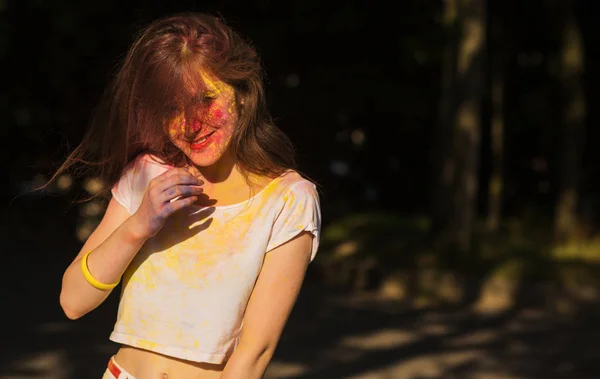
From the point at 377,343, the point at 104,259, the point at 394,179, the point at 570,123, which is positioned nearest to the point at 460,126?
the point at 570,123

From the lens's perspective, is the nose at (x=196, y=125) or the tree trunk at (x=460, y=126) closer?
the nose at (x=196, y=125)

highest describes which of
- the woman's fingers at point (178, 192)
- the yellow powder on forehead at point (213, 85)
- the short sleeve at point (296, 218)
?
the yellow powder on forehead at point (213, 85)

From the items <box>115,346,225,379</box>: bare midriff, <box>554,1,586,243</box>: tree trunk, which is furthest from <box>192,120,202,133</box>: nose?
<box>554,1,586,243</box>: tree trunk

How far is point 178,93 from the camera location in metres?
2.30

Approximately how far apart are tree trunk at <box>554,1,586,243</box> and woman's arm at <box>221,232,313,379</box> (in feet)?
44.1

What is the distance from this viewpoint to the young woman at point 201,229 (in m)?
2.28

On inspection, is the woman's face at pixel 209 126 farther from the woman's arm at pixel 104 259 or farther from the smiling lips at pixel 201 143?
the woman's arm at pixel 104 259

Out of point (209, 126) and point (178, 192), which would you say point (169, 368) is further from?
point (209, 126)

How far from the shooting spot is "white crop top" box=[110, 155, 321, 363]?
90.9 inches

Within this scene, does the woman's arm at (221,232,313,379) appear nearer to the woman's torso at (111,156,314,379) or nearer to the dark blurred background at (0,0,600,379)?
the woman's torso at (111,156,314,379)

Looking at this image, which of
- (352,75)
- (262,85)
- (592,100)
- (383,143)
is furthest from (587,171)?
(262,85)

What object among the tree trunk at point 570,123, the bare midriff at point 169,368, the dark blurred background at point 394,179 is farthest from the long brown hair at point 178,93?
the tree trunk at point 570,123

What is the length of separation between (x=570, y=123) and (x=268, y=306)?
548 inches

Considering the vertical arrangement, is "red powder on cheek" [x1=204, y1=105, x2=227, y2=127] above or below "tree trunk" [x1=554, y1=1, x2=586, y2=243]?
above
